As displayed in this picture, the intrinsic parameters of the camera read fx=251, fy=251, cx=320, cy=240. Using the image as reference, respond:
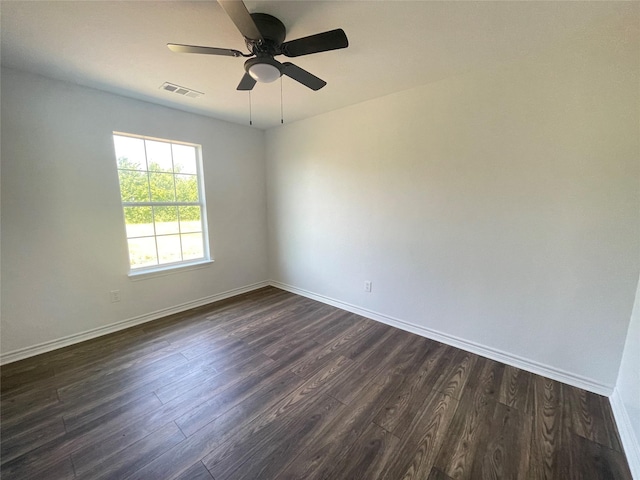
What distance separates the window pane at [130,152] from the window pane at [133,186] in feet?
0.25

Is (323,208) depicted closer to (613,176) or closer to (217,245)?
(217,245)

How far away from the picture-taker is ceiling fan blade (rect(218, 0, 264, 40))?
44.4 inches

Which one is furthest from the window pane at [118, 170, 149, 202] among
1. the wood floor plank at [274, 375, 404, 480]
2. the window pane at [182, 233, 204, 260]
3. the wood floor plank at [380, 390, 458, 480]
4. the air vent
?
the wood floor plank at [380, 390, 458, 480]

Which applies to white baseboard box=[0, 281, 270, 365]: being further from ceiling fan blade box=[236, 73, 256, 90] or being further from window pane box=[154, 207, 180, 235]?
ceiling fan blade box=[236, 73, 256, 90]

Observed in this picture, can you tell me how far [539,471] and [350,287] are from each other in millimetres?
2162

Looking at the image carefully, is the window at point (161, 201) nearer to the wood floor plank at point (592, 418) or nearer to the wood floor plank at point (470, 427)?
the wood floor plank at point (470, 427)

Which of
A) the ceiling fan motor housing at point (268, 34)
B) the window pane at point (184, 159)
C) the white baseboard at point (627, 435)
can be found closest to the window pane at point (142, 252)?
the window pane at point (184, 159)

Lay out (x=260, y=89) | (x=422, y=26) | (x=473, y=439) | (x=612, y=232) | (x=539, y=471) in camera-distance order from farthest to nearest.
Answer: (x=260, y=89) → (x=612, y=232) → (x=422, y=26) → (x=473, y=439) → (x=539, y=471)

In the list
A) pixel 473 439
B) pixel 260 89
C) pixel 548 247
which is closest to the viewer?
pixel 473 439

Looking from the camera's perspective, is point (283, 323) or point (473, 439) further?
point (283, 323)

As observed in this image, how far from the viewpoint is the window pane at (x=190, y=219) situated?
3298mm

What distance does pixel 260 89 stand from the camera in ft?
8.13

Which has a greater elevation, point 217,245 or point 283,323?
point 217,245

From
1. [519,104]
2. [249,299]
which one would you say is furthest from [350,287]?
[519,104]
